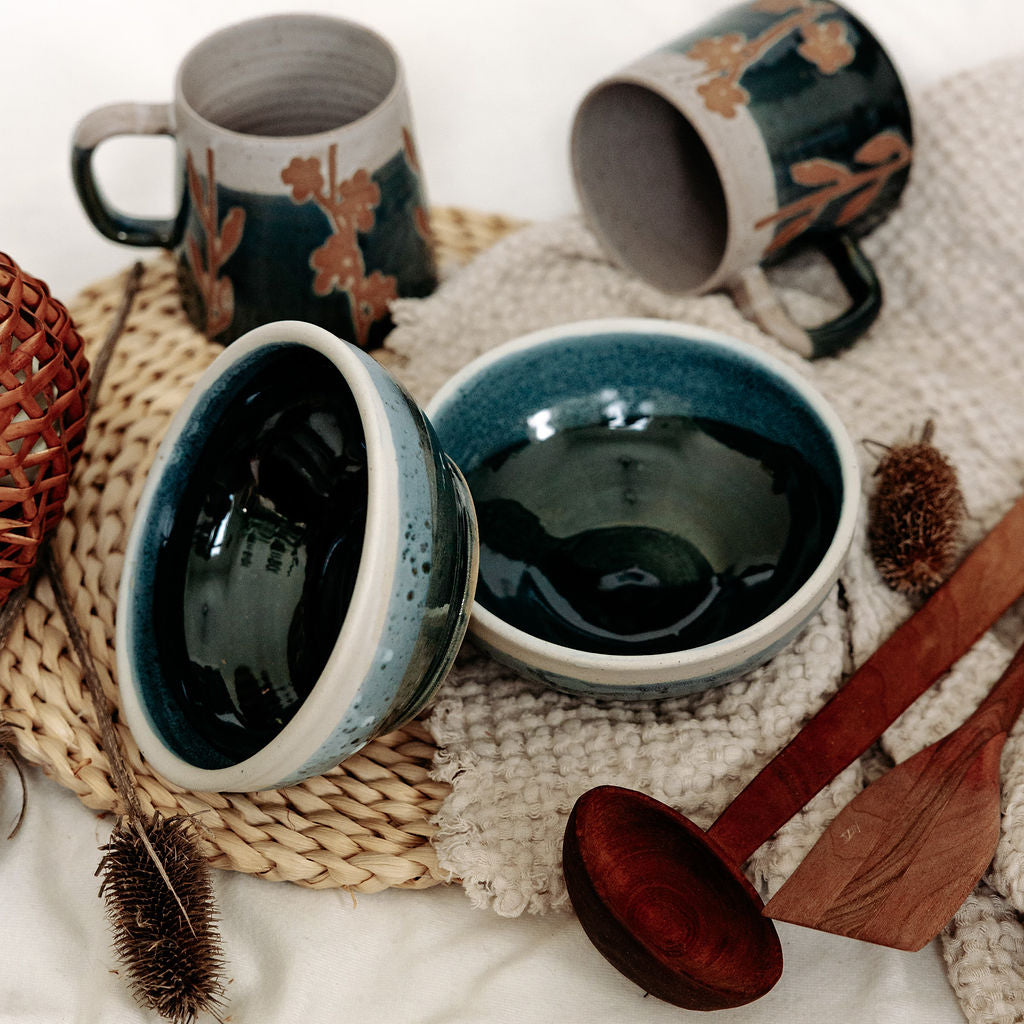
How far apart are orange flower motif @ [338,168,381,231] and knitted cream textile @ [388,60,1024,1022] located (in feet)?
0.24

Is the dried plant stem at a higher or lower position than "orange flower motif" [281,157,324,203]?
lower

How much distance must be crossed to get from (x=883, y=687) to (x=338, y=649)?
0.97ft

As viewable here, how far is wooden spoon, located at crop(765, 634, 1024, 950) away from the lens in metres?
0.50

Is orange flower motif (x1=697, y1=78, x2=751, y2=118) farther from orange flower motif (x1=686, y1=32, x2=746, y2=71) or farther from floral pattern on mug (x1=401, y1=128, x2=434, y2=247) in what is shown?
floral pattern on mug (x1=401, y1=128, x2=434, y2=247)

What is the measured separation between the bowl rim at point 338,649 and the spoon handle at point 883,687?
7.9 inches

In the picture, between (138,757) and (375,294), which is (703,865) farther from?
(375,294)

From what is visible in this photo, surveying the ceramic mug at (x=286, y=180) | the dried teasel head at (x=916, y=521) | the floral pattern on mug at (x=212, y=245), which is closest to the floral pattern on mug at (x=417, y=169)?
the ceramic mug at (x=286, y=180)

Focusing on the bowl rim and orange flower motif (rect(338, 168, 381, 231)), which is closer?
the bowl rim

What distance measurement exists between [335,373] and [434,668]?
15cm

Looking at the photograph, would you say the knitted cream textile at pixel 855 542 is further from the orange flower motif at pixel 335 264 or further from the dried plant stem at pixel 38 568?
the dried plant stem at pixel 38 568

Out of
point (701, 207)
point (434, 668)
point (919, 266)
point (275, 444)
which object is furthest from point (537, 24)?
point (434, 668)

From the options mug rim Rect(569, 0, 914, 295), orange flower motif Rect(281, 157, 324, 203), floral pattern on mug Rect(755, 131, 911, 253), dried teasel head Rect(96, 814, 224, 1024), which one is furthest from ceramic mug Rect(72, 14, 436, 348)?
dried teasel head Rect(96, 814, 224, 1024)

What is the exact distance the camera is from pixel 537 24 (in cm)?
105

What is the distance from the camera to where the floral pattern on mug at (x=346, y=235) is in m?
0.66
